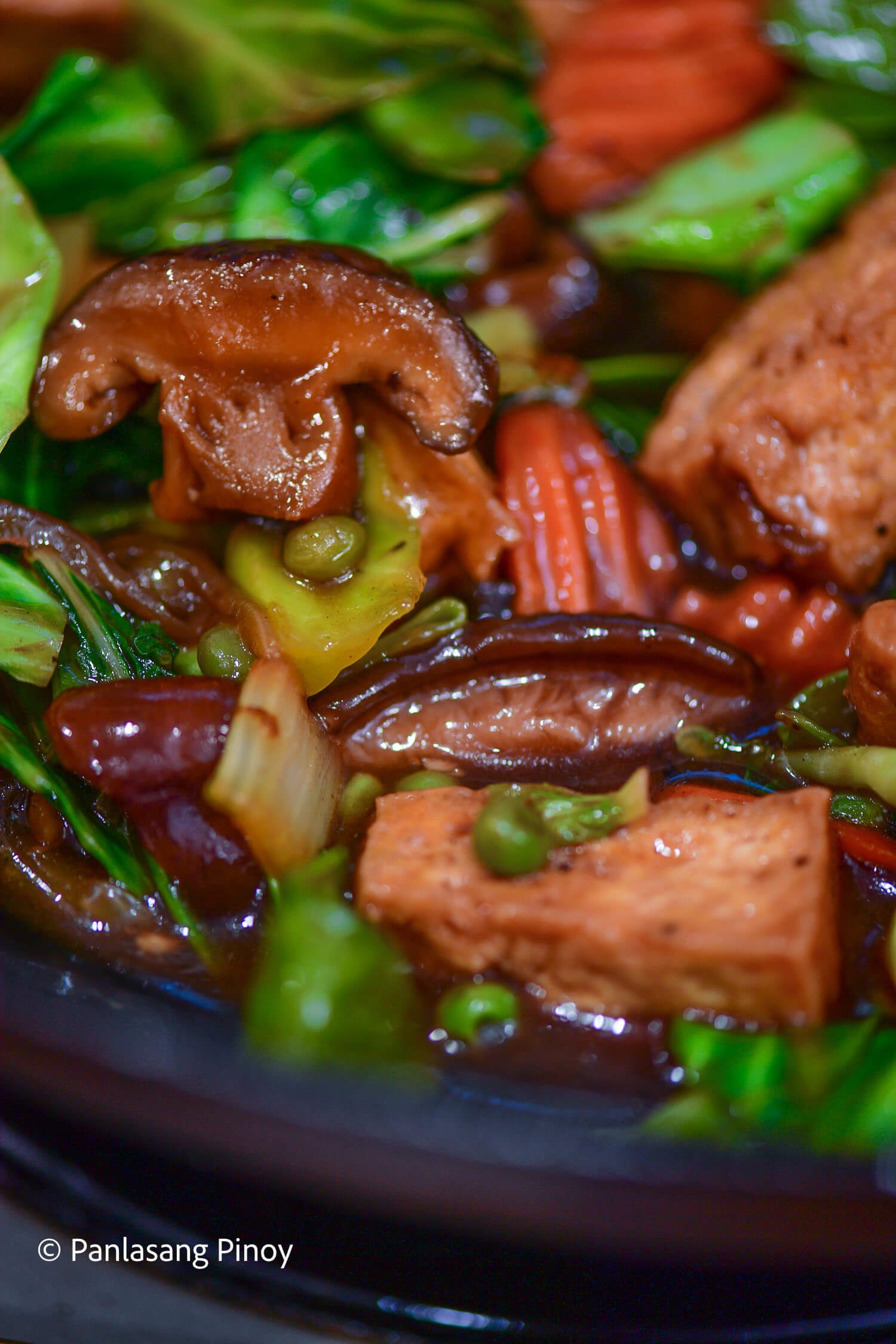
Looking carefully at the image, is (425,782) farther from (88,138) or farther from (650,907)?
(88,138)

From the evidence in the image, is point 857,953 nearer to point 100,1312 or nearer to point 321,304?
point 100,1312

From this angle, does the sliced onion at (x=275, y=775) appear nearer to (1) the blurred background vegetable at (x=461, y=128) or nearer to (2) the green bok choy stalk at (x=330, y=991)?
(2) the green bok choy stalk at (x=330, y=991)

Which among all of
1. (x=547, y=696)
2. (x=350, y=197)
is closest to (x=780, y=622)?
(x=547, y=696)

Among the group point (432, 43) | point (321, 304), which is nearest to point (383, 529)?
point (321, 304)

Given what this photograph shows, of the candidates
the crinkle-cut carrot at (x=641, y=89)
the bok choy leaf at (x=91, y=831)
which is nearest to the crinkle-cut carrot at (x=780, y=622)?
the bok choy leaf at (x=91, y=831)

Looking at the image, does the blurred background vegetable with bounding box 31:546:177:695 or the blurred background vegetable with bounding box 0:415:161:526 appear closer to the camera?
the blurred background vegetable with bounding box 31:546:177:695

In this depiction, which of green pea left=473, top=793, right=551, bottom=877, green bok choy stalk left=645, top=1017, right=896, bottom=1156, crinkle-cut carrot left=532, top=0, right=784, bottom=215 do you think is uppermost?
crinkle-cut carrot left=532, top=0, right=784, bottom=215

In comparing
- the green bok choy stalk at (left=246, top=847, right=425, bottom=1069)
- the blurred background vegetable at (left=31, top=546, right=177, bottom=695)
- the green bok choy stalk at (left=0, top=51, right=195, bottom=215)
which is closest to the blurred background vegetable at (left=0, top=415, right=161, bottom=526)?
the blurred background vegetable at (left=31, top=546, right=177, bottom=695)

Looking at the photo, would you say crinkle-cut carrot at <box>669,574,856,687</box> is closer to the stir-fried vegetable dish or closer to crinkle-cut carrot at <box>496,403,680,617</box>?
the stir-fried vegetable dish
